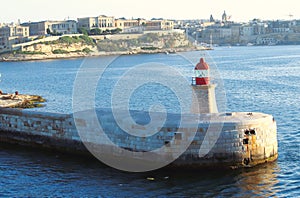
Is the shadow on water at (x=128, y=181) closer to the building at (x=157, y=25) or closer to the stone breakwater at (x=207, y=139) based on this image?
the stone breakwater at (x=207, y=139)

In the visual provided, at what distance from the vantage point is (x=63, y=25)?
12875 centimetres

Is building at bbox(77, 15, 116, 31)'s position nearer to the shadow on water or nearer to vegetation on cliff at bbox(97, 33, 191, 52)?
vegetation on cliff at bbox(97, 33, 191, 52)

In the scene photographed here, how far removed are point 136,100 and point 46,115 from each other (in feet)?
50.2

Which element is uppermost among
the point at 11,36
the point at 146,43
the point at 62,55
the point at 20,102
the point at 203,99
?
the point at 11,36

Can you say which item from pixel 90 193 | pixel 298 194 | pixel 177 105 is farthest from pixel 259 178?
pixel 177 105

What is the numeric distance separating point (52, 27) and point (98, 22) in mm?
12416

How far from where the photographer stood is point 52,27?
128 m

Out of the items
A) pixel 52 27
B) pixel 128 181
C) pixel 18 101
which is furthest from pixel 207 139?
pixel 52 27

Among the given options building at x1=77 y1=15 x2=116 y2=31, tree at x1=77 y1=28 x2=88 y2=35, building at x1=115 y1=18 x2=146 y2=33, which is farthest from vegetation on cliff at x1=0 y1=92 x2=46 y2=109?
building at x1=115 y1=18 x2=146 y2=33

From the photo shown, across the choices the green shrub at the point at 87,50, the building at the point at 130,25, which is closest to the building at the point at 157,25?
the building at the point at 130,25

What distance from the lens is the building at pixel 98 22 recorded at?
132 m

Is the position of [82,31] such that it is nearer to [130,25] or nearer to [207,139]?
[130,25]

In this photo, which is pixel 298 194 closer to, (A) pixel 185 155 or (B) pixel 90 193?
(A) pixel 185 155

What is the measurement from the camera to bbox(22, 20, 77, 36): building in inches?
4934
